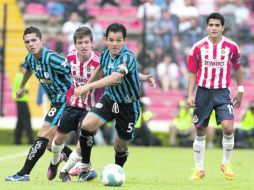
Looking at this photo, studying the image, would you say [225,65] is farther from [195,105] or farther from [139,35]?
[139,35]

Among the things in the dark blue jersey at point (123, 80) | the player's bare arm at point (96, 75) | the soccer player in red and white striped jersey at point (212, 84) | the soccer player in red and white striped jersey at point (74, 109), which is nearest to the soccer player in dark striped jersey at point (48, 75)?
the soccer player in red and white striped jersey at point (74, 109)

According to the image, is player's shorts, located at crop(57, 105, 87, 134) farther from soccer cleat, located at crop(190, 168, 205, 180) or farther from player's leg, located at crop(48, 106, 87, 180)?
soccer cleat, located at crop(190, 168, 205, 180)

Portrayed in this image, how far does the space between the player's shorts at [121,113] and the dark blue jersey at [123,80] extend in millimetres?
69

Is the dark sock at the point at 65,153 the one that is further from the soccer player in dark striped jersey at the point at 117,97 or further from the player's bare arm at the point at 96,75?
the player's bare arm at the point at 96,75

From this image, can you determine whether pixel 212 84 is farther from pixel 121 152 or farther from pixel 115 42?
pixel 115 42

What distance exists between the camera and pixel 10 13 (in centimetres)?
2681

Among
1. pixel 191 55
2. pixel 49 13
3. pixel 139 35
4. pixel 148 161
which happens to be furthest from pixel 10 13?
pixel 191 55

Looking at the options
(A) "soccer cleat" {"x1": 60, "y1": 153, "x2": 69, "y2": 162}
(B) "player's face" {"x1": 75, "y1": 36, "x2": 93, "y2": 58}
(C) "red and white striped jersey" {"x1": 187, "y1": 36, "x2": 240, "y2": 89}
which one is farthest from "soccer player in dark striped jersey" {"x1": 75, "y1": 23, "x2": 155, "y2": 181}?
(C) "red and white striped jersey" {"x1": 187, "y1": 36, "x2": 240, "y2": 89}

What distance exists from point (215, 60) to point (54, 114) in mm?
2446

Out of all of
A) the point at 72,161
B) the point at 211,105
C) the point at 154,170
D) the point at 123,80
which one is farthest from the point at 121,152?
the point at 154,170

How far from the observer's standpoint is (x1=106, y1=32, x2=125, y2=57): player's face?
10344mm

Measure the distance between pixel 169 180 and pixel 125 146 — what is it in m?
0.95

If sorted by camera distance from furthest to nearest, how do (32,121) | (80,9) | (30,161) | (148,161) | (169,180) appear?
(80,9), (32,121), (148,161), (169,180), (30,161)

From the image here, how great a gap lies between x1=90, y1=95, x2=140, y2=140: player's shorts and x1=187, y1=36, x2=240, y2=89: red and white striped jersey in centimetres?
150
